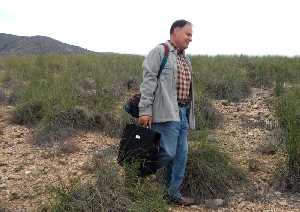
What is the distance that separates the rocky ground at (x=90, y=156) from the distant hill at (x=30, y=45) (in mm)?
40439

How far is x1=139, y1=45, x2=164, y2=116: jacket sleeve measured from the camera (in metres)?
4.43

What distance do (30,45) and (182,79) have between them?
47525 mm

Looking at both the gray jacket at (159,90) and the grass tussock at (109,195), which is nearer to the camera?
the grass tussock at (109,195)

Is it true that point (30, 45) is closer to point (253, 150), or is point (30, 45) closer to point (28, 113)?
point (28, 113)

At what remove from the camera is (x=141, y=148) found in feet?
14.5

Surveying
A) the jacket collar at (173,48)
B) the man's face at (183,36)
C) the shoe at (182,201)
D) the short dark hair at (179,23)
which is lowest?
the shoe at (182,201)

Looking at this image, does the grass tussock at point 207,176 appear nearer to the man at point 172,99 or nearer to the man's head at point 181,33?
the man at point 172,99

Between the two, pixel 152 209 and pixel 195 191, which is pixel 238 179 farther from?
pixel 152 209

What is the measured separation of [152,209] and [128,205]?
9.0 inches

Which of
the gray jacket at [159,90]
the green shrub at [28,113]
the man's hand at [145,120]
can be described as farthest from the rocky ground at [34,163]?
the gray jacket at [159,90]

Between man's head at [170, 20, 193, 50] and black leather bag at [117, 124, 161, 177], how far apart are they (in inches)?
31.9

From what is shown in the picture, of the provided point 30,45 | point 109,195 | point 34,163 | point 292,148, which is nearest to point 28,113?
point 34,163

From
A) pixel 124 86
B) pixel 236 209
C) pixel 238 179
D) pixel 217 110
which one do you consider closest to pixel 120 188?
pixel 236 209

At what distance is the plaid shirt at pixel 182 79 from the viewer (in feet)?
15.1
